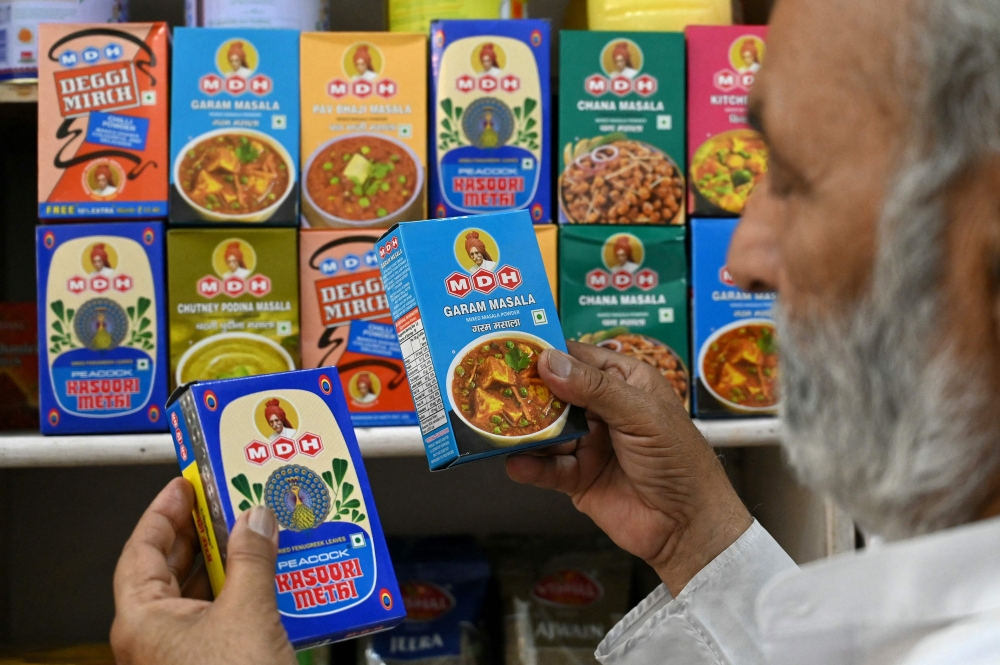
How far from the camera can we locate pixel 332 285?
1172mm

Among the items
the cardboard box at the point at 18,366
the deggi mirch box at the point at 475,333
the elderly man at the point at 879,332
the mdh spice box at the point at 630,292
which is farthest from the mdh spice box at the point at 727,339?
the cardboard box at the point at 18,366

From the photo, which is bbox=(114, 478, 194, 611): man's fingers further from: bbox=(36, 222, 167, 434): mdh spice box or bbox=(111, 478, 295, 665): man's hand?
bbox=(36, 222, 167, 434): mdh spice box

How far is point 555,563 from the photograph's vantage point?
135 centimetres

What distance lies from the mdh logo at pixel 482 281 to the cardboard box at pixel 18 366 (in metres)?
0.80

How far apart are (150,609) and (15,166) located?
3.53ft

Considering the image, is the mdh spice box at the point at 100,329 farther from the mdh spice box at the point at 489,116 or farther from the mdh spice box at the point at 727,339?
the mdh spice box at the point at 727,339

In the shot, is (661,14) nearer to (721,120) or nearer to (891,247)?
(721,120)

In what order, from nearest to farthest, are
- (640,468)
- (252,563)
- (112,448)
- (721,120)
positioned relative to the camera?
(252,563) < (640,468) < (112,448) < (721,120)

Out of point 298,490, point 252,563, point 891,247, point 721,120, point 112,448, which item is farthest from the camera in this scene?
point 721,120

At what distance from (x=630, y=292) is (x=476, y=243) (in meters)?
0.41

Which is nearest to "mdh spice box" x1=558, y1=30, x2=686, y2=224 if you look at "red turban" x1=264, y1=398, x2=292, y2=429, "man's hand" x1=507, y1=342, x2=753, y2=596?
"man's hand" x1=507, y1=342, x2=753, y2=596

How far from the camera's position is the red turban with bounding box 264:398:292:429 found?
31.3 inches

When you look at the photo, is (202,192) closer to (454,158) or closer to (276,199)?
(276,199)

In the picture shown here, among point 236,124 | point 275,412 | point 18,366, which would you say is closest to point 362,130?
point 236,124
